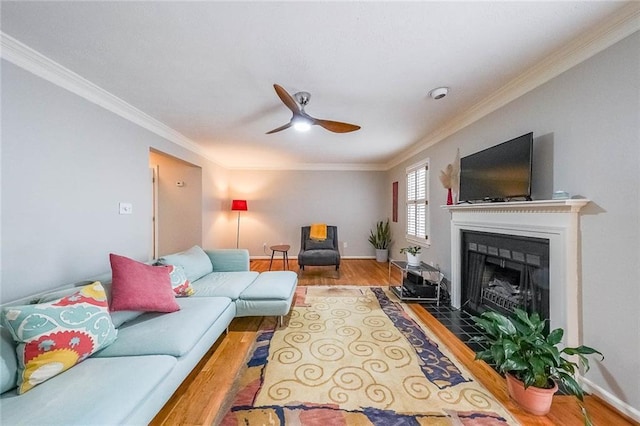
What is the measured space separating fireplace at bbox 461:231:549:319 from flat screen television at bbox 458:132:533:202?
15.9 inches

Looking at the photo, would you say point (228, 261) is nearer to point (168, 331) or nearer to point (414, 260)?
point (168, 331)

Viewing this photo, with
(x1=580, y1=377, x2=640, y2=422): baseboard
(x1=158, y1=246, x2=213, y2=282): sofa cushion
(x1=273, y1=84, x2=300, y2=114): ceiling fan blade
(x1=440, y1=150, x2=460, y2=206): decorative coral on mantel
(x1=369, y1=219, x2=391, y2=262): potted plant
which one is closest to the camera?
(x1=580, y1=377, x2=640, y2=422): baseboard

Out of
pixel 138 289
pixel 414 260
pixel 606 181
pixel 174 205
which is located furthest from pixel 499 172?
pixel 174 205

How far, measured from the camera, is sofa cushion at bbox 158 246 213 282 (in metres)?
2.58

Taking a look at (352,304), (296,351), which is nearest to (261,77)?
(296,351)

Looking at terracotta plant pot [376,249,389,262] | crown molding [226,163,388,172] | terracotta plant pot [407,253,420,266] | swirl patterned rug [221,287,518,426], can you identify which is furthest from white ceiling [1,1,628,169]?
terracotta plant pot [376,249,389,262]

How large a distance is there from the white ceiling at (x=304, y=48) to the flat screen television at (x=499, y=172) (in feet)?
1.88

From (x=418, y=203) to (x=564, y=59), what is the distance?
2.73 m

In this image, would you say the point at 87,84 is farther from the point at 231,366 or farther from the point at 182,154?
the point at 231,366

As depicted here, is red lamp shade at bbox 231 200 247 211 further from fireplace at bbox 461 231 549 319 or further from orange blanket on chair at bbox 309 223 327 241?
fireplace at bbox 461 231 549 319

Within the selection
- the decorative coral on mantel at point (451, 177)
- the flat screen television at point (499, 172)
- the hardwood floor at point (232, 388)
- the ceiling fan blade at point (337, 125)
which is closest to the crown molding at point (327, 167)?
the decorative coral on mantel at point (451, 177)

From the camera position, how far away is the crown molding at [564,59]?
142 cm

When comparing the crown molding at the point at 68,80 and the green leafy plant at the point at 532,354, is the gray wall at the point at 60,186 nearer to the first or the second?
the crown molding at the point at 68,80

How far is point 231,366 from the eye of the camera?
1.92 metres
